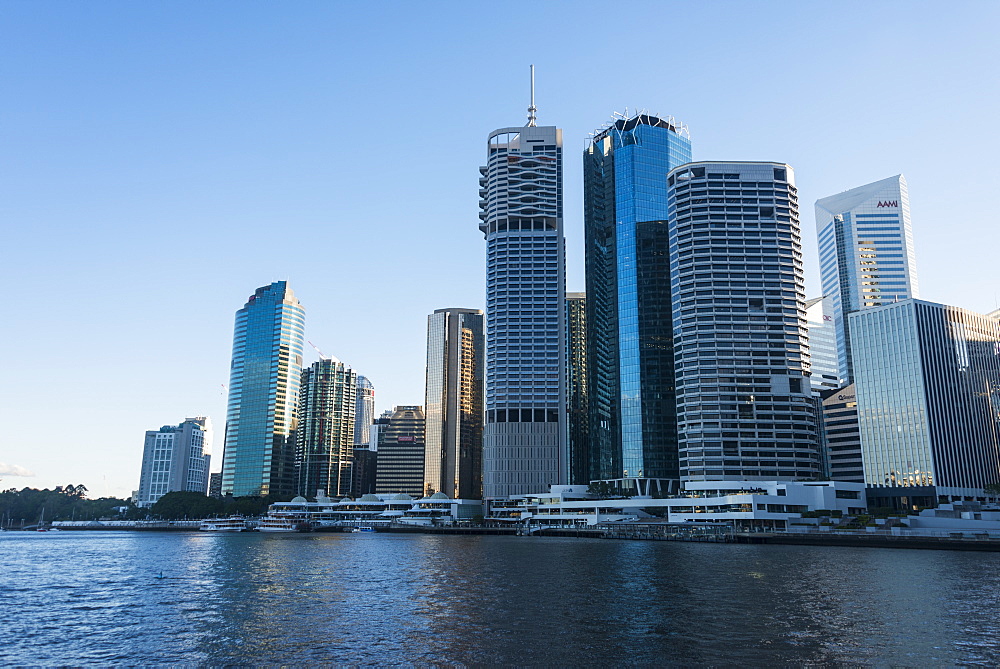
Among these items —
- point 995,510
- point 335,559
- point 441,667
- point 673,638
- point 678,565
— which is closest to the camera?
point 441,667

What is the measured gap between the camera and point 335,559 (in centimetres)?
13300

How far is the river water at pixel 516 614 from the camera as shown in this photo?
49.8 metres

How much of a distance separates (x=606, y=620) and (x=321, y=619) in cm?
2340

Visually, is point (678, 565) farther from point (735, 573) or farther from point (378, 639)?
point (378, 639)

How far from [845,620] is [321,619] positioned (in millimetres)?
42160

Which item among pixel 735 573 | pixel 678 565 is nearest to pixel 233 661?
pixel 735 573

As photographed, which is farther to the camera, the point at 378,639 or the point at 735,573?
the point at 735,573

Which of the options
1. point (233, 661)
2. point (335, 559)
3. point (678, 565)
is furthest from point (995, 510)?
point (233, 661)

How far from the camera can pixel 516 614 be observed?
212 feet

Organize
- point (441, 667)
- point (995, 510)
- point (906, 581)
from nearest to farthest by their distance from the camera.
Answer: point (441, 667) → point (906, 581) → point (995, 510)

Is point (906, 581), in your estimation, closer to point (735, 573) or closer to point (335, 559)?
point (735, 573)

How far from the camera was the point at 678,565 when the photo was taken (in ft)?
368

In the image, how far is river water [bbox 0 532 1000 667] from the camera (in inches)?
1959

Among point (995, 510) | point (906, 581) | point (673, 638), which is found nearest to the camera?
point (673, 638)
